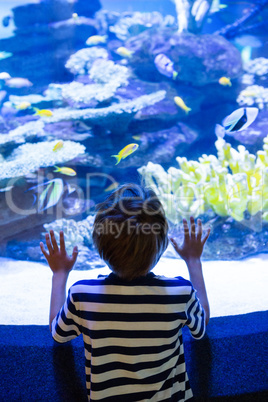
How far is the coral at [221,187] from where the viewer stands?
302cm

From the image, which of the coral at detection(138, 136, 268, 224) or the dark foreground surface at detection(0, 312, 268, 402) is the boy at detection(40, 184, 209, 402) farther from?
the coral at detection(138, 136, 268, 224)

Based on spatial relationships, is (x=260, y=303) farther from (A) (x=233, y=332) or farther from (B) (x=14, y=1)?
(B) (x=14, y=1)

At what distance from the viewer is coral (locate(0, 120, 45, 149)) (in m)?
4.02

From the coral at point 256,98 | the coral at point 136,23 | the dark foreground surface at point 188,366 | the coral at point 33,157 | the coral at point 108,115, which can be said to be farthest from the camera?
the coral at point 136,23

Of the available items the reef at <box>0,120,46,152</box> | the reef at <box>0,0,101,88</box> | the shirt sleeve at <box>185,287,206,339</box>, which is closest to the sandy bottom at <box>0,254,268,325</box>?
the shirt sleeve at <box>185,287,206,339</box>

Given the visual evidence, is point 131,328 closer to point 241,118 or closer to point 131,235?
point 131,235

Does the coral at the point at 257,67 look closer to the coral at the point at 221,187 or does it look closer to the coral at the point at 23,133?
the coral at the point at 221,187

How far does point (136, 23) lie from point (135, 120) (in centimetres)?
641

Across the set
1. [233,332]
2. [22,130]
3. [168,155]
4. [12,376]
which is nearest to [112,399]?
[12,376]

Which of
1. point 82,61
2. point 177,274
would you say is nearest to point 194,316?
point 177,274

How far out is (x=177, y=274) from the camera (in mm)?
2551

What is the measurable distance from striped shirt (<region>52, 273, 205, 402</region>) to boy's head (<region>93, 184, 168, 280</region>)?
0.20 feet

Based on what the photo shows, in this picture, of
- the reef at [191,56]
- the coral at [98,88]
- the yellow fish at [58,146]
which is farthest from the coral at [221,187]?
the reef at [191,56]

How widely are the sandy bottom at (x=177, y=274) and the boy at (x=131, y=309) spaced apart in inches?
43.5
